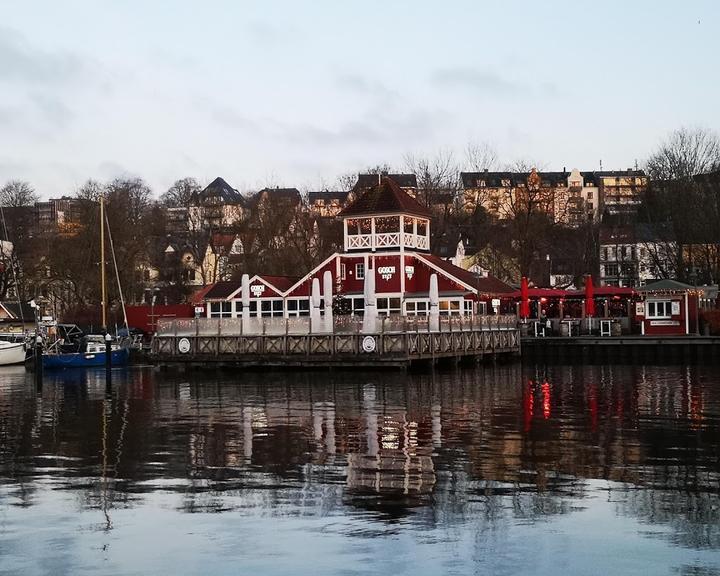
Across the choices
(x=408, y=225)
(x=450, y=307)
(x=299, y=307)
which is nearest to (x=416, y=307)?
(x=450, y=307)

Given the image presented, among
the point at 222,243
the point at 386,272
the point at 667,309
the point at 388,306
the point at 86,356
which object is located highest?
the point at 222,243

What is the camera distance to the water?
40.2 feet

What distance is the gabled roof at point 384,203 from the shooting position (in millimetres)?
61000

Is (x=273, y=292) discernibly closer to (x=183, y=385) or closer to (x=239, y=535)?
(x=183, y=385)

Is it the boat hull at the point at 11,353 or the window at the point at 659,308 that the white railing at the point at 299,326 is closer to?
the boat hull at the point at 11,353

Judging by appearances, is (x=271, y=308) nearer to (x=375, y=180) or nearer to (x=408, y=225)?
(x=408, y=225)

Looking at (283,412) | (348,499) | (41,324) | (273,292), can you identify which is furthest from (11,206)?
(348,499)

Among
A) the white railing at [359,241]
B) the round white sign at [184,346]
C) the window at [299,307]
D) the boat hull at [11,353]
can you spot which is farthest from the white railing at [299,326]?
the boat hull at [11,353]

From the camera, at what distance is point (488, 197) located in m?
102

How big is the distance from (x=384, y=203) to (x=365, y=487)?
149 ft

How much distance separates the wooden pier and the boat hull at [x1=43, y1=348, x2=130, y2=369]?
30.7 feet

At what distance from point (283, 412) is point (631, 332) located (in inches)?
1721

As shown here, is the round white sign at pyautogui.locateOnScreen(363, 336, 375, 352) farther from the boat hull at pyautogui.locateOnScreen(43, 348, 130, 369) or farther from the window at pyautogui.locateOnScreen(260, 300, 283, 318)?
the boat hull at pyautogui.locateOnScreen(43, 348, 130, 369)

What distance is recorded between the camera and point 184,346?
5231cm
